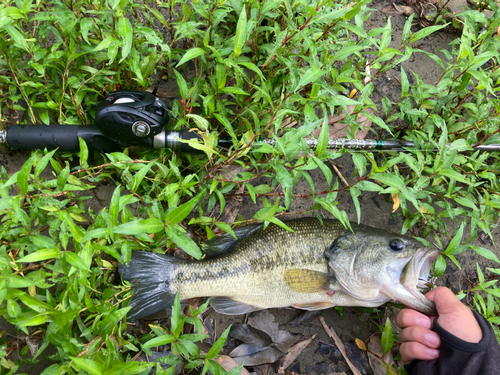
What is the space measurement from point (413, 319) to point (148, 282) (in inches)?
85.4

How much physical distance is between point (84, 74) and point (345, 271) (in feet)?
9.44

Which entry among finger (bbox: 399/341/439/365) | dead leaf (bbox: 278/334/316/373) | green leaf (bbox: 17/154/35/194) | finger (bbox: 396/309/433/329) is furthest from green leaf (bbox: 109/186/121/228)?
finger (bbox: 399/341/439/365)

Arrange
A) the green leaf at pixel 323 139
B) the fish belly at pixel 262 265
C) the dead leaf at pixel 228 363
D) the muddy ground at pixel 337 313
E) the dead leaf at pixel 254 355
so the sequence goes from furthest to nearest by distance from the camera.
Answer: the muddy ground at pixel 337 313 → the dead leaf at pixel 254 355 → the dead leaf at pixel 228 363 → the fish belly at pixel 262 265 → the green leaf at pixel 323 139

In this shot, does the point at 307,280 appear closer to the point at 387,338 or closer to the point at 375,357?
the point at 387,338

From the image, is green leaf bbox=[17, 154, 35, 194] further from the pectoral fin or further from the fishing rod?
the pectoral fin

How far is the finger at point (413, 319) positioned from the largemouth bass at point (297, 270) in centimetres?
6

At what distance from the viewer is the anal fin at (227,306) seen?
3018 millimetres

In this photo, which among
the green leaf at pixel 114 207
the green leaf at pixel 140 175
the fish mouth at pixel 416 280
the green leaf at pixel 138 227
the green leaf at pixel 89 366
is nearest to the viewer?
the green leaf at pixel 89 366

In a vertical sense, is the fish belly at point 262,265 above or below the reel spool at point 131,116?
below

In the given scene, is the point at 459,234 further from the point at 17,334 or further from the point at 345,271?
the point at 17,334

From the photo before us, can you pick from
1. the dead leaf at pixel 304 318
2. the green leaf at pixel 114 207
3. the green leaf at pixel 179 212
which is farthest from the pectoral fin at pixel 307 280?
the green leaf at pixel 114 207

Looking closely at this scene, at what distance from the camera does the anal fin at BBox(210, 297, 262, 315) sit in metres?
3.02

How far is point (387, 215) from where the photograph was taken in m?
3.65

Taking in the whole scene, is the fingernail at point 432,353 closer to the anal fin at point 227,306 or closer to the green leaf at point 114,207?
the anal fin at point 227,306
